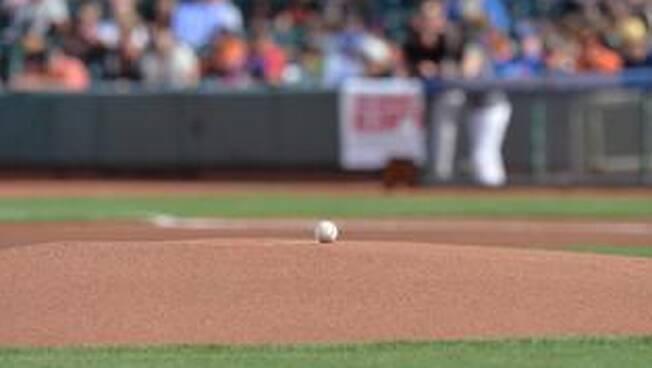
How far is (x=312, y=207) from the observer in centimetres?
1741

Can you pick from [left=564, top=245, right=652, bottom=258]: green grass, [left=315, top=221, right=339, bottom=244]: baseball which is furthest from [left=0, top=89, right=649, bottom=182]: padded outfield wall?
[left=315, top=221, right=339, bottom=244]: baseball

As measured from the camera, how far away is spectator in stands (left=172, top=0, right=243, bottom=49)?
72.4 ft

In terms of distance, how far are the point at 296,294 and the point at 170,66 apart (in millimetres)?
14719

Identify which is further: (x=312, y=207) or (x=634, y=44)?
(x=634, y=44)

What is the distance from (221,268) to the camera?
7762 mm

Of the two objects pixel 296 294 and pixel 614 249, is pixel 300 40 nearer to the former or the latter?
pixel 614 249

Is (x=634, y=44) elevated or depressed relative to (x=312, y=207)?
elevated

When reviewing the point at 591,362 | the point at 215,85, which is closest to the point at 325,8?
the point at 215,85

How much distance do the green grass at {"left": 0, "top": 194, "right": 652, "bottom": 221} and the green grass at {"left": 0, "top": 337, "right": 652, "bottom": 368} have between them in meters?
9.14

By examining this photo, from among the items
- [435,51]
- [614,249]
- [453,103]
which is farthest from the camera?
[453,103]

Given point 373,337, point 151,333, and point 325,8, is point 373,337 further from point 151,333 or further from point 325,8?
point 325,8

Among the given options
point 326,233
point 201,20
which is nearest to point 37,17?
point 201,20

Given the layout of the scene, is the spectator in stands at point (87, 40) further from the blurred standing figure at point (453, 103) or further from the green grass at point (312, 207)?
the blurred standing figure at point (453, 103)

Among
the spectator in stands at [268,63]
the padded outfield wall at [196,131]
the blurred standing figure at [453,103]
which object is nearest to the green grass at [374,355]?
the blurred standing figure at [453,103]
